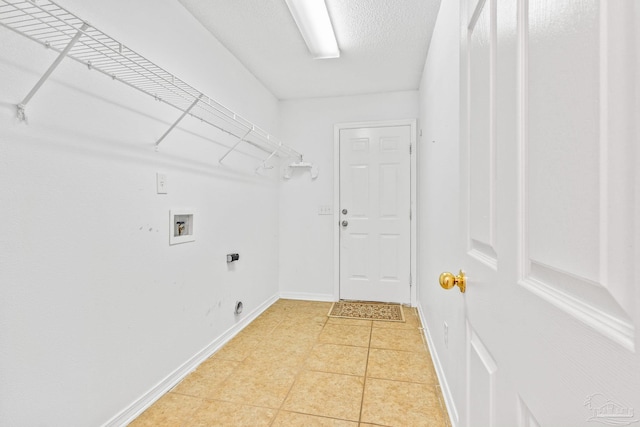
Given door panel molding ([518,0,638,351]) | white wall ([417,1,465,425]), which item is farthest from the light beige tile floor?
door panel molding ([518,0,638,351])

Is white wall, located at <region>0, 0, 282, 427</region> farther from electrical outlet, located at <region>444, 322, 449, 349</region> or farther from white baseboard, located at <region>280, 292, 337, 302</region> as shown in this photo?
electrical outlet, located at <region>444, 322, 449, 349</region>

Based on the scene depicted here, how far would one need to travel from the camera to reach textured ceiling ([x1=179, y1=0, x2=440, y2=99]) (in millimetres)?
1936

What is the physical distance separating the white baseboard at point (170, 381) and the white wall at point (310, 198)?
0.96 meters

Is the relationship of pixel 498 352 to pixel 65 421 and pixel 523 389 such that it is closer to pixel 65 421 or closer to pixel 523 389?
pixel 523 389

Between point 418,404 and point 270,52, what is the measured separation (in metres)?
2.74

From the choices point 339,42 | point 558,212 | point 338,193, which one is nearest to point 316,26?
point 339,42

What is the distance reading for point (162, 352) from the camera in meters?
1.74

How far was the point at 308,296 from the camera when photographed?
11.5 feet

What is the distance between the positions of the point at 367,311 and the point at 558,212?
9.50 ft

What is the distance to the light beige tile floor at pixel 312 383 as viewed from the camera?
1546 millimetres

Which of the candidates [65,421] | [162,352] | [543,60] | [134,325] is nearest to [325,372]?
[162,352]

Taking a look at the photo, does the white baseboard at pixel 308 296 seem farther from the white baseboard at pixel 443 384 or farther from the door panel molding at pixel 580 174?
the door panel molding at pixel 580 174

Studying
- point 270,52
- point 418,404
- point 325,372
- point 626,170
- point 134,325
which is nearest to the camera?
point 626,170

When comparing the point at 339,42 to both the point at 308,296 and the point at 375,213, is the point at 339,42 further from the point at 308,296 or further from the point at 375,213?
the point at 308,296
